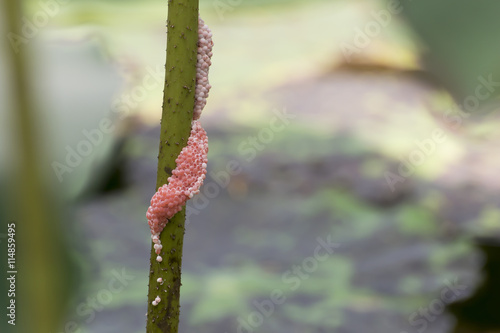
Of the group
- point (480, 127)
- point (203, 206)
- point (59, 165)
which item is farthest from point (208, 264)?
point (480, 127)

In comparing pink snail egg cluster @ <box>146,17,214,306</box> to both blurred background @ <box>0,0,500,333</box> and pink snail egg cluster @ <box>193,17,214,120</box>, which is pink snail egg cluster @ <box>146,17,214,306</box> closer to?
pink snail egg cluster @ <box>193,17,214,120</box>

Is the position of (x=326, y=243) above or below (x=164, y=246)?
above

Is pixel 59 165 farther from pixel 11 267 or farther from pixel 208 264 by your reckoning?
pixel 208 264

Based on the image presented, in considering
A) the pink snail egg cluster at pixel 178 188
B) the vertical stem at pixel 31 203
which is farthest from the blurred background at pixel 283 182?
the pink snail egg cluster at pixel 178 188

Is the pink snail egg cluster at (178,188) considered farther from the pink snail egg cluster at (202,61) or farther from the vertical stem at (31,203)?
the vertical stem at (31,203)

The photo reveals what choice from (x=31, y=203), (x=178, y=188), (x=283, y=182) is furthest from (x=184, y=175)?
(x=283, y=182)

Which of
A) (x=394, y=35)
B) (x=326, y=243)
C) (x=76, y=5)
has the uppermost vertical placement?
(x=76, y=5)

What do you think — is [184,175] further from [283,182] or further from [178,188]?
[283,182]
